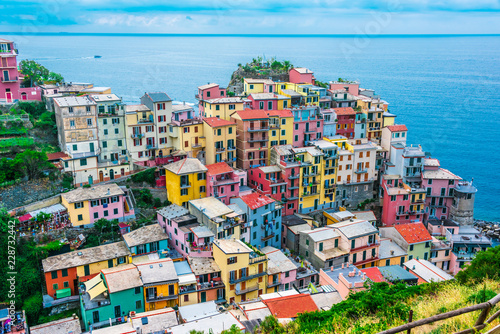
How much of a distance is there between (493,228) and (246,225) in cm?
3774

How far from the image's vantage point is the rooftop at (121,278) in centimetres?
3262

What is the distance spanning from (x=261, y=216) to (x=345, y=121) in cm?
2357

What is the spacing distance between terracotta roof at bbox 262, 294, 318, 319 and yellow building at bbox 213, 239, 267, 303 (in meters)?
4.97

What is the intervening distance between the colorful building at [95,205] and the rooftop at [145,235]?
3172mm

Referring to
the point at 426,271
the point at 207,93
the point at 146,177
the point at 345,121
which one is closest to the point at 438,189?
the point at 345,121

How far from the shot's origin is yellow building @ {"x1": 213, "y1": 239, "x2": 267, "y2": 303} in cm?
3619

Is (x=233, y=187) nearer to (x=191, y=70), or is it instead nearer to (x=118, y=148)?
(x=118, y=148)

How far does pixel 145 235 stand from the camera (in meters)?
40.2

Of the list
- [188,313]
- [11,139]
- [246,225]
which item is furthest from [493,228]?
[11,139]

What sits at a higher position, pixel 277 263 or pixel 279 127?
pixel 279 127

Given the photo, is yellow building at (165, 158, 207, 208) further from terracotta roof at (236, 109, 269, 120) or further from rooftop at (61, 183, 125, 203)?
terracotta roof at (236, 109, 269, 120)

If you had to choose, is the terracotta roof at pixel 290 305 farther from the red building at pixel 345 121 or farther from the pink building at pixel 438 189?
the red building at pixel 345 121

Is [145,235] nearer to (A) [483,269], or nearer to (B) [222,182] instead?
(B) [222,182]

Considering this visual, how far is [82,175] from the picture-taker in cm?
4694
